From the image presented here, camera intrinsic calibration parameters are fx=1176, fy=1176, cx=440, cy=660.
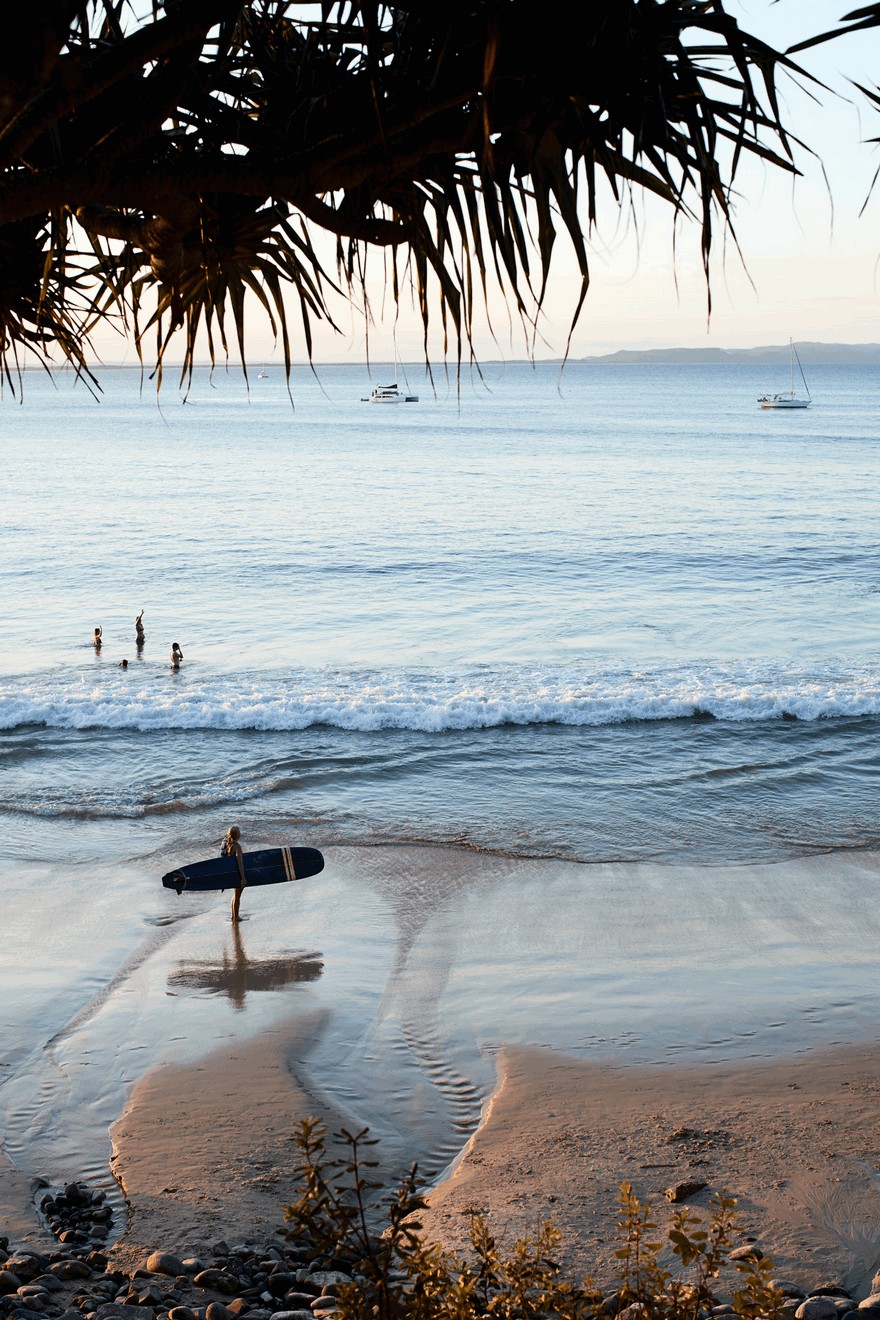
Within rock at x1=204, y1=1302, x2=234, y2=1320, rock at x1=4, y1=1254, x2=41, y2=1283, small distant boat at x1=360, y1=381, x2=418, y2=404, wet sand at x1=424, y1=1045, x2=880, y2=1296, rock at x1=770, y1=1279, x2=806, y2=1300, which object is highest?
A: small distant boat at x1=360, y1=381, x2=418, y2=404

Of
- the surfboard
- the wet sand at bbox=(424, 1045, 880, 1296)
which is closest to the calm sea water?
the surfboard

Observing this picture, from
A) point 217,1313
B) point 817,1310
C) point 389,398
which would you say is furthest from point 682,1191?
point 389,398

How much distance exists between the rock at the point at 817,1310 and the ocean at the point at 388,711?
367 centimetres

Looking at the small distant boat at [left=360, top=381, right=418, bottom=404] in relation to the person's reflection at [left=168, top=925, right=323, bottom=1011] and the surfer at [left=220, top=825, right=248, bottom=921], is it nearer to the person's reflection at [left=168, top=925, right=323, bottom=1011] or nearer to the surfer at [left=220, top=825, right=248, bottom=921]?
the surfer at [left=220, top=825, right=248, bottom=921]

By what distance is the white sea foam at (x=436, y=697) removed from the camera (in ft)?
64.6

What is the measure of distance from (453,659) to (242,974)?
1435 cm

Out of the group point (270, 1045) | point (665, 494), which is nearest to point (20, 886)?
point (270, 1045)

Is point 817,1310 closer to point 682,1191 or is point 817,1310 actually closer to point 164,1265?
point 682,1191

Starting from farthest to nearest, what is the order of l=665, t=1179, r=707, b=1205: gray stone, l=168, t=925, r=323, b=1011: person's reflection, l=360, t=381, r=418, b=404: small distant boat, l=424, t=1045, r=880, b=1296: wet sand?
l=360, t=381, r=418, b=404: small distant boat < l=168, t=925, r=323, b=1011: person's reflection < l=665, t=1179, r=707, b=1205: gray stone < l=424, t=1045, r=880, b=1296: wet sand

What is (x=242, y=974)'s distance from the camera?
10.1 meters

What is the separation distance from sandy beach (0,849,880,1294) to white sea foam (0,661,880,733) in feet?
23.8

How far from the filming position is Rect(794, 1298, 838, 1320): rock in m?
4.90

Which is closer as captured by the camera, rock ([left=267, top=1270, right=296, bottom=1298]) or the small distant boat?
rock ([left=267, top=1270, right=296, bottom=1298])

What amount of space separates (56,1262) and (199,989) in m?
4.49
